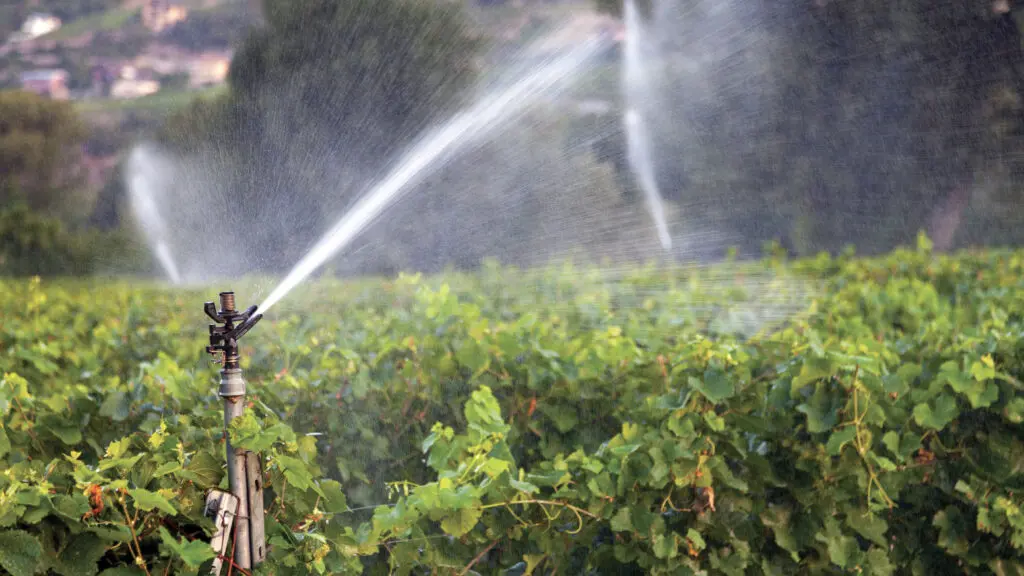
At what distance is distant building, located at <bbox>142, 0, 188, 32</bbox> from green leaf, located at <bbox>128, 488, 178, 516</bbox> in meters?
34.1

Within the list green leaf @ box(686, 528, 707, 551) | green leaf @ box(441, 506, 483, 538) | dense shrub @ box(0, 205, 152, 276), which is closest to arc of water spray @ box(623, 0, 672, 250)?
green leaf @ box(686, 528, 707, 551)

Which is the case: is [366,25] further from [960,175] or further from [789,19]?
[960,175]

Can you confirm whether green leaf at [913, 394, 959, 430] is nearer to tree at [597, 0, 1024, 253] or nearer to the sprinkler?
the sprinkler

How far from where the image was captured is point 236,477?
59.0 inches

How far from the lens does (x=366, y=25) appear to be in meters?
7.73

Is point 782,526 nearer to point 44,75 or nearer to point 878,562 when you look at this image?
point 878,562

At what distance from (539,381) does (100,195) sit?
26066mm

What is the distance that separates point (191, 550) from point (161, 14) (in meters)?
35.5

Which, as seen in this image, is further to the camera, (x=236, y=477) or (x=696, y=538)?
(x=696, y=538)

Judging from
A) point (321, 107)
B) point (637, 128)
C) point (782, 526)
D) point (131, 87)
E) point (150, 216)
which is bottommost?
point (782, 526)

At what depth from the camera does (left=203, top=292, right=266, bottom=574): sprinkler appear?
58.4 inches

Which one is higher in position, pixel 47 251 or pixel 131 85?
pixel 131 85

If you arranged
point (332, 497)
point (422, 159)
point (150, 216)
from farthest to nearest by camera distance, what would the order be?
1. point (150, 216)
2. point (422, 159)
3. point (332, 497)

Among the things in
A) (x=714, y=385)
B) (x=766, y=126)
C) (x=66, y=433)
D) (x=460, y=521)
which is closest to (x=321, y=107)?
(x=66, y=433)
